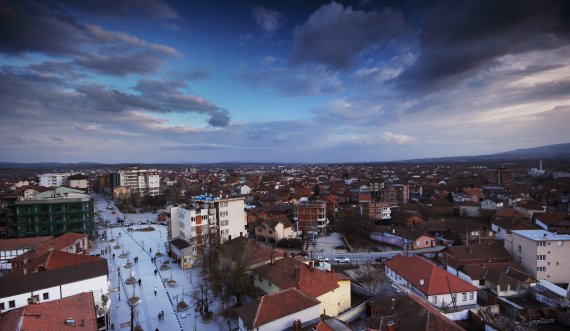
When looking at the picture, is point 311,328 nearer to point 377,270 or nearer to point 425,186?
point 377,270

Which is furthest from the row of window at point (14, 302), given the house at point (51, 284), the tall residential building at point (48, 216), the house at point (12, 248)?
the tall residential building at point (48, 216)

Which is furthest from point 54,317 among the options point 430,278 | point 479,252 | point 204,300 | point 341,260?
point 479,252

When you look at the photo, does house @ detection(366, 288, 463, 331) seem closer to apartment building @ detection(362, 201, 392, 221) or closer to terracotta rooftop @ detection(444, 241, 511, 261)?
terracotta rooftop @ detection(444, 241, 511, 261)

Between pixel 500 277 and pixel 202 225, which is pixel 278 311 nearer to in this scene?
pixel 500 277

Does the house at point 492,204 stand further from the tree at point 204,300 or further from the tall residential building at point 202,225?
the tree at point 204,300

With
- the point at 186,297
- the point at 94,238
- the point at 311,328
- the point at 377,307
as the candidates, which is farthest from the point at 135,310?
the point at 94,238

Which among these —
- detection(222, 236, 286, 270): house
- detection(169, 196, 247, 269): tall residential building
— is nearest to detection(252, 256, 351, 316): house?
detection(222, 236, 286, 270): house
